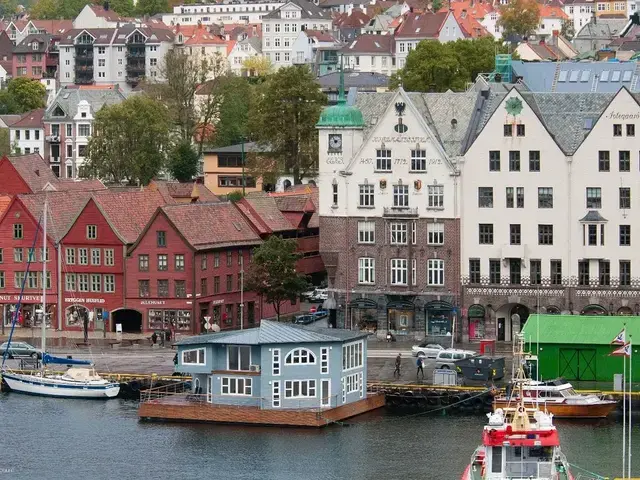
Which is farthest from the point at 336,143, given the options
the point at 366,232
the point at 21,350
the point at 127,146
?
the point at 127,146

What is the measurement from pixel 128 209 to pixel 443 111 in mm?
19930

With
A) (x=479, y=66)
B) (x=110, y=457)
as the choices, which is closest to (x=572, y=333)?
(x=110, y=457)

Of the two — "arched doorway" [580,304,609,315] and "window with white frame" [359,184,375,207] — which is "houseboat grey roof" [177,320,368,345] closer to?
"arched doorway" [580,304,609,315]

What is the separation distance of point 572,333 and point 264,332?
49.2 ft

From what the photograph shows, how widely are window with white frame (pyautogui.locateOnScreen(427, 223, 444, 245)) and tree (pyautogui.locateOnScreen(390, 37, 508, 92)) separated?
50.1 meters

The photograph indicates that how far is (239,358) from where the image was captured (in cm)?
10125

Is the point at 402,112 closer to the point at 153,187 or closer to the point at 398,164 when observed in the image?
the point at 398,164

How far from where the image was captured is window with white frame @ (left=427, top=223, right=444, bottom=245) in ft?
391

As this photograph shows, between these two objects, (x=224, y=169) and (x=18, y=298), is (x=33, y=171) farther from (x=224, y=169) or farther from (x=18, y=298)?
(x=224, y=169)

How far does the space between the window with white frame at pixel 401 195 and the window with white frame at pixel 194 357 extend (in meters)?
21.5

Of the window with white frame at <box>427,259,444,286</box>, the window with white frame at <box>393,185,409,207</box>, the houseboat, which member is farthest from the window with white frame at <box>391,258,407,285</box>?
the houseboat

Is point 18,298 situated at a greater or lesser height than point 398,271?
lesser

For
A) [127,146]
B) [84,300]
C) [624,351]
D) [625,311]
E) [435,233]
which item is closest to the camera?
[624,351]

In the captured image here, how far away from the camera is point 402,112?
390 feet
